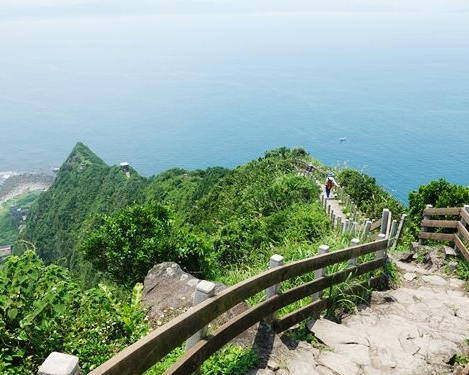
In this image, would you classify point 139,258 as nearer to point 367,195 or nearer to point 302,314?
point 302,314

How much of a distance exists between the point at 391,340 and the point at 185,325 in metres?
3.73

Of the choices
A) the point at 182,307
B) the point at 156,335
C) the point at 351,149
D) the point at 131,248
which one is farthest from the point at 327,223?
the point at 351,149

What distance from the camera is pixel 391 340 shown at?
638cm

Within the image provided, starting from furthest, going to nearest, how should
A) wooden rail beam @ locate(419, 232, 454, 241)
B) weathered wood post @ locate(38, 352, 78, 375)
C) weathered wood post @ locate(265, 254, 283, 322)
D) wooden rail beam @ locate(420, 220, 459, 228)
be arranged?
wooden rail beam @ locate(419, 232, 454, 241), wooden rail beam @ locate(420, 220, 459, 228), weathered wood post @ locate(265, 254, 283, 322), weathered wood post @ locate(38, 352, 78, 375)

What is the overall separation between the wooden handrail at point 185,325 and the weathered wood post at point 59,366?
0.21 m

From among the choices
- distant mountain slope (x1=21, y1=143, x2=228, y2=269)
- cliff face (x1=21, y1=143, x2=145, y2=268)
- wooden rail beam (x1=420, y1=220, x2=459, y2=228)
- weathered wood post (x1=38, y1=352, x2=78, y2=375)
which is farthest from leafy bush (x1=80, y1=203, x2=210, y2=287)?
cliff face (x1=21, y1=143, x2=145, y2=268)

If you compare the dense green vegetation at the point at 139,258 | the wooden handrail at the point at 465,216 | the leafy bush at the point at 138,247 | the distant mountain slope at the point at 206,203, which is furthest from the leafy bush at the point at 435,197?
the leafy bush at the point at 138,247

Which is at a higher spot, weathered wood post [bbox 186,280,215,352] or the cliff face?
weathered wood post [bbox 186,280,215,352]

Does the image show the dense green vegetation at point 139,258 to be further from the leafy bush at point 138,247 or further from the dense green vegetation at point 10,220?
the dense green vegetation at point 10,220

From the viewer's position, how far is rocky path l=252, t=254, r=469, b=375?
5.35m

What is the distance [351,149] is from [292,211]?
552 ft

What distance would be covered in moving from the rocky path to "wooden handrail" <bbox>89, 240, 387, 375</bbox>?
86 centimetres

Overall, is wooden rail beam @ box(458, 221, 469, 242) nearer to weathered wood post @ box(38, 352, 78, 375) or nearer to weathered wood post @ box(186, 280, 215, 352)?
weathered wood post @ box(186, 280, 215, 352)

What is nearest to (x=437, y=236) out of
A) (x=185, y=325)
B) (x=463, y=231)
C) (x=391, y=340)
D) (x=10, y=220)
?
(x=463, y=231)
